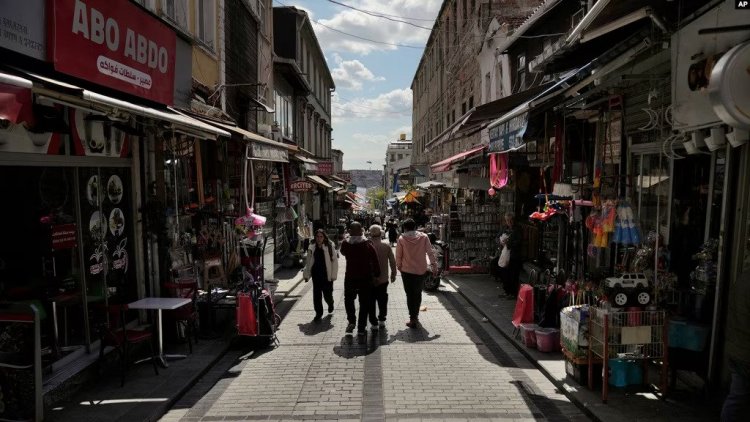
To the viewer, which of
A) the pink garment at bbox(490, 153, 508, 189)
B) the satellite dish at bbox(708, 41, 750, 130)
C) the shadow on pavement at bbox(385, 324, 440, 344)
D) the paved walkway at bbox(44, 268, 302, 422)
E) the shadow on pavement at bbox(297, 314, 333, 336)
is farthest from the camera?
the pink garment at bbox(490, 153, 508, 189)

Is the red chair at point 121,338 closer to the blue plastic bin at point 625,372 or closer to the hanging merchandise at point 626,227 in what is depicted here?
the blue plastic bin at point 625,372

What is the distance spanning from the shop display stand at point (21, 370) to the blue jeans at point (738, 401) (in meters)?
5.44

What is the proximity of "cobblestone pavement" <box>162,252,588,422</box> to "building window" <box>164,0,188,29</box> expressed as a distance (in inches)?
233

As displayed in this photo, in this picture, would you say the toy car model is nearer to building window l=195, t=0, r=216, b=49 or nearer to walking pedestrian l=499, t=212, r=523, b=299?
walking pedestrian l=499, t=212, r=523, b=299

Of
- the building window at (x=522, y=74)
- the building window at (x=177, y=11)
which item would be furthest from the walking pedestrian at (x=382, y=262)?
the building window at (x=522, y=74)

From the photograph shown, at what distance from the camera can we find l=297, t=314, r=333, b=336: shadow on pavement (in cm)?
855

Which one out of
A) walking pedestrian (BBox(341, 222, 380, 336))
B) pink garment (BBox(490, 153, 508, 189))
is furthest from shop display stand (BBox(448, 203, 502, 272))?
walking pedestrian (BBox(341, 222, 380, 336))

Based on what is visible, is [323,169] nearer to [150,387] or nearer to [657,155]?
[657,155]

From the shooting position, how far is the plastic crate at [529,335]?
7.28 m

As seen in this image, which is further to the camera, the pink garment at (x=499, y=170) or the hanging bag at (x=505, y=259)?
the pink garment at (x=499, y=170)

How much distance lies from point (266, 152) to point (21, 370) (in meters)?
6.10

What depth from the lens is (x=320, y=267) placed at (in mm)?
9242

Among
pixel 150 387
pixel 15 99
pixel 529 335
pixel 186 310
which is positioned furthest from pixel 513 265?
pixel 15 99

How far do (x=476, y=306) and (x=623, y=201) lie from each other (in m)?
4.89
